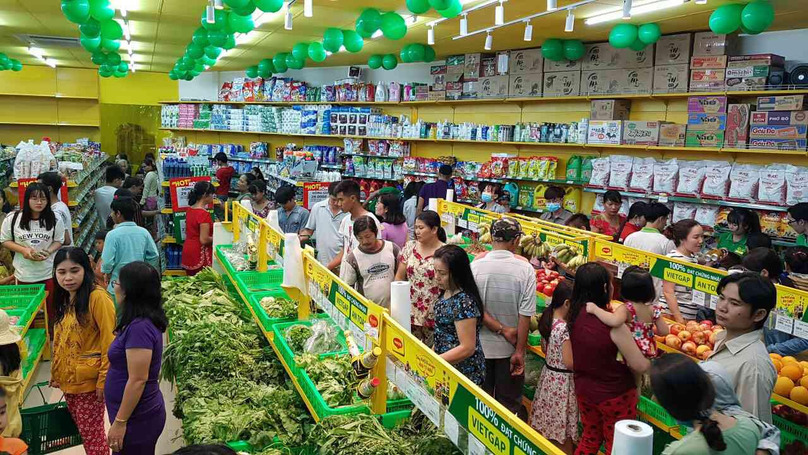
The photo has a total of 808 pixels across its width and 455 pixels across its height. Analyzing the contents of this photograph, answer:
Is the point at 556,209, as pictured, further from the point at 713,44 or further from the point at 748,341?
the point at 748,341

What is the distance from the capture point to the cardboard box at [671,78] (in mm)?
7910

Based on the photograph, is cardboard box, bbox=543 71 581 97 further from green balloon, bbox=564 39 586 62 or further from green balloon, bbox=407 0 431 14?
green balloon, bbox=407 0 431 14

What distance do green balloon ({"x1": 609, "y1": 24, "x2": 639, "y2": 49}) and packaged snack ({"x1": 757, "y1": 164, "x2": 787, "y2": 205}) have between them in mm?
2093

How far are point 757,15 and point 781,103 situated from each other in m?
1.34

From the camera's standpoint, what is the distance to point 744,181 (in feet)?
24.0

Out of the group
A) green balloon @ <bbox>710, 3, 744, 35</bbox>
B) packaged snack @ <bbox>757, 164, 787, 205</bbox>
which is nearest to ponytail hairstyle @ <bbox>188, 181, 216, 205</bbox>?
green balloon @ <bbox>710, 3, 744, 35</bbox>

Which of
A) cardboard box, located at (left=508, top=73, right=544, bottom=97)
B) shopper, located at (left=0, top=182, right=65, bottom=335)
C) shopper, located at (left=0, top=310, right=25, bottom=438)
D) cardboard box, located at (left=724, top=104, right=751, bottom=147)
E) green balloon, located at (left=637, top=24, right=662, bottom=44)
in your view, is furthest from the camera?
cardboard box, located at (left=508, top=73, right=544, bottom=97)

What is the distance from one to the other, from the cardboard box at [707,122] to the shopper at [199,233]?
5.80 metres

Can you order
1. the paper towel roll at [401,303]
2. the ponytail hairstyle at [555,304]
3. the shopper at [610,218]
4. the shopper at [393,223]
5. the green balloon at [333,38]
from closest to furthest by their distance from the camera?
the paper towel roll at [401,303] → the ponytail hairstyle at [555,304] → the shopper at [393,223] → the shopper at [610,218] → the green balloon at [333,38]

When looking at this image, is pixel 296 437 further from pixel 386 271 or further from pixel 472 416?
pixel 386 271

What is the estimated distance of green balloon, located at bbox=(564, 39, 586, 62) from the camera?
8.83 meters

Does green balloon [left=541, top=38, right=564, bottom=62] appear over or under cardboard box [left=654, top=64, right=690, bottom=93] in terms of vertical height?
over

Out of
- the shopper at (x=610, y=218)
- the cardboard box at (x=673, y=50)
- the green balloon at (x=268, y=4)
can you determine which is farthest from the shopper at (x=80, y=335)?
the cardboard box at (x=673, y=50)

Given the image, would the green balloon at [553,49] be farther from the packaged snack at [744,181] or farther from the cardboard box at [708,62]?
the packaged snack at [744,181]
